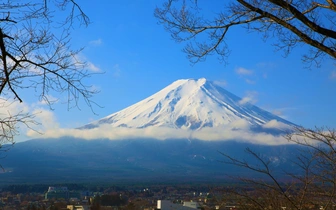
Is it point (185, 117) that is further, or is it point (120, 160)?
point (185, 117)

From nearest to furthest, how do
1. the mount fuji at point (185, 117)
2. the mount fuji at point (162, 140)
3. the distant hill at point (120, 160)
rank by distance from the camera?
1. the distant hill at point (120, 160)
2. the mount fuji at point (162, 140)
3. the mount fuji at point (185, 117)

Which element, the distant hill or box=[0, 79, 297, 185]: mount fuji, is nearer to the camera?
the distant hill

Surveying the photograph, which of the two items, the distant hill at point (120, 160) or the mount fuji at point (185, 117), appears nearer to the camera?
the distant hill at point (120, 160)

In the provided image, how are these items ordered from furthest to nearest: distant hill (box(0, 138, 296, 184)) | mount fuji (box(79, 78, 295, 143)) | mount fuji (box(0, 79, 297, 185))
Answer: mount fuji (box(79, 78, 295, 143))
mount fuji (box(0, 79, 297, 185))
distant hill (box(0, 138, 296, 184))

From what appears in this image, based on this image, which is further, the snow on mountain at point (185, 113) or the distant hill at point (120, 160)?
the snow on mountain at point (185, 113)

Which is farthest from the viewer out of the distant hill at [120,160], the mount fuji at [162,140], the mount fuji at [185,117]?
the mount fuji at [185,117]

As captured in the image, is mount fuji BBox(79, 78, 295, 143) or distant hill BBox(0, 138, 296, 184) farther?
mount fuji BBox(79, 78, 295, 143)

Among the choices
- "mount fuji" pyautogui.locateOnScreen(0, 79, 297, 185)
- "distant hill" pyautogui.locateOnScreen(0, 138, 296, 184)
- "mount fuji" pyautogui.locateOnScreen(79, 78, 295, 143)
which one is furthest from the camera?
"mount fuji" pyautogui.locateOnScreen(79, 78, 295, 143)

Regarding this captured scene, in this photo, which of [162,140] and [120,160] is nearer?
[120,160]
